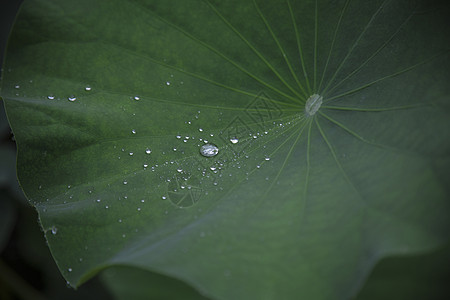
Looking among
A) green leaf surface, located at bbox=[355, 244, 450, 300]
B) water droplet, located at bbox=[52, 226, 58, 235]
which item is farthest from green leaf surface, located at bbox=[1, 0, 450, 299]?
green leaf surface, located at bbox=[355, 244, 450, 300]

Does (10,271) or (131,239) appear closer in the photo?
(131,239)

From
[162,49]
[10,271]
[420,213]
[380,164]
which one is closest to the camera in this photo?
[420,213]

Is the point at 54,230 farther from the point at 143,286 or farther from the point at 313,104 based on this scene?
the point at 313,104

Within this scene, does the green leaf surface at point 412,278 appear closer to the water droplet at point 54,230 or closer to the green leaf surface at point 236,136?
the green leaf surface at point 236,136

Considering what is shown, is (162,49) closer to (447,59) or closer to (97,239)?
(97,239)

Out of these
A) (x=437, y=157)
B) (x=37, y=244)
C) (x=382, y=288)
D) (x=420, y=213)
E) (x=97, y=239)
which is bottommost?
(x=37, y=244)


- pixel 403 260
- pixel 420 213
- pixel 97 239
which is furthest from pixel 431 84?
pixel 97 239
